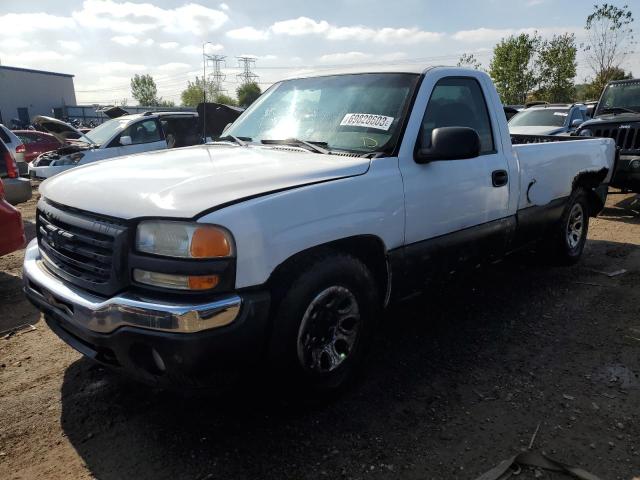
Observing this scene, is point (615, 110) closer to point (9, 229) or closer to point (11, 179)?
point (9, 229)

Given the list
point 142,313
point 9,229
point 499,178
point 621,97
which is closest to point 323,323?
point 142,313

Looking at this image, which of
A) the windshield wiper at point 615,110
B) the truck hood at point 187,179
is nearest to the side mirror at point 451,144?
the truck hood at point 187,179

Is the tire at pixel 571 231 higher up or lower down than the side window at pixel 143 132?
lower down

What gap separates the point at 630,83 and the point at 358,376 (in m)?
9.52

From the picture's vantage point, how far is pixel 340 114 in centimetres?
320

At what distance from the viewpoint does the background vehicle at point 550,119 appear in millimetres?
10633

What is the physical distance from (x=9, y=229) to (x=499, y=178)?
424cm

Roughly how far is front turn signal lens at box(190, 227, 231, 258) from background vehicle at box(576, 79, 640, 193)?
6.42 meters

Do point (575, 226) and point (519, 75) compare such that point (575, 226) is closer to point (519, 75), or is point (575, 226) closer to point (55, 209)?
point (55, 209)

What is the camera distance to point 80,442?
2.52m

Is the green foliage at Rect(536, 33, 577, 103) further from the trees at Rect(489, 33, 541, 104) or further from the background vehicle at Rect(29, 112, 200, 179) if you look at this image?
the background vehicle at Rect(29, 112, 200, 179)

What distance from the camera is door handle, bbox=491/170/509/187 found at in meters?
3.57

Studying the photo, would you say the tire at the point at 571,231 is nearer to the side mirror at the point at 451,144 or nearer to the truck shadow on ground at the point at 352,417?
the truck shadow on ground at the point at 352,417

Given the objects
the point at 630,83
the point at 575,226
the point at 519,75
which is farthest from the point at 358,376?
the point at 519,75
